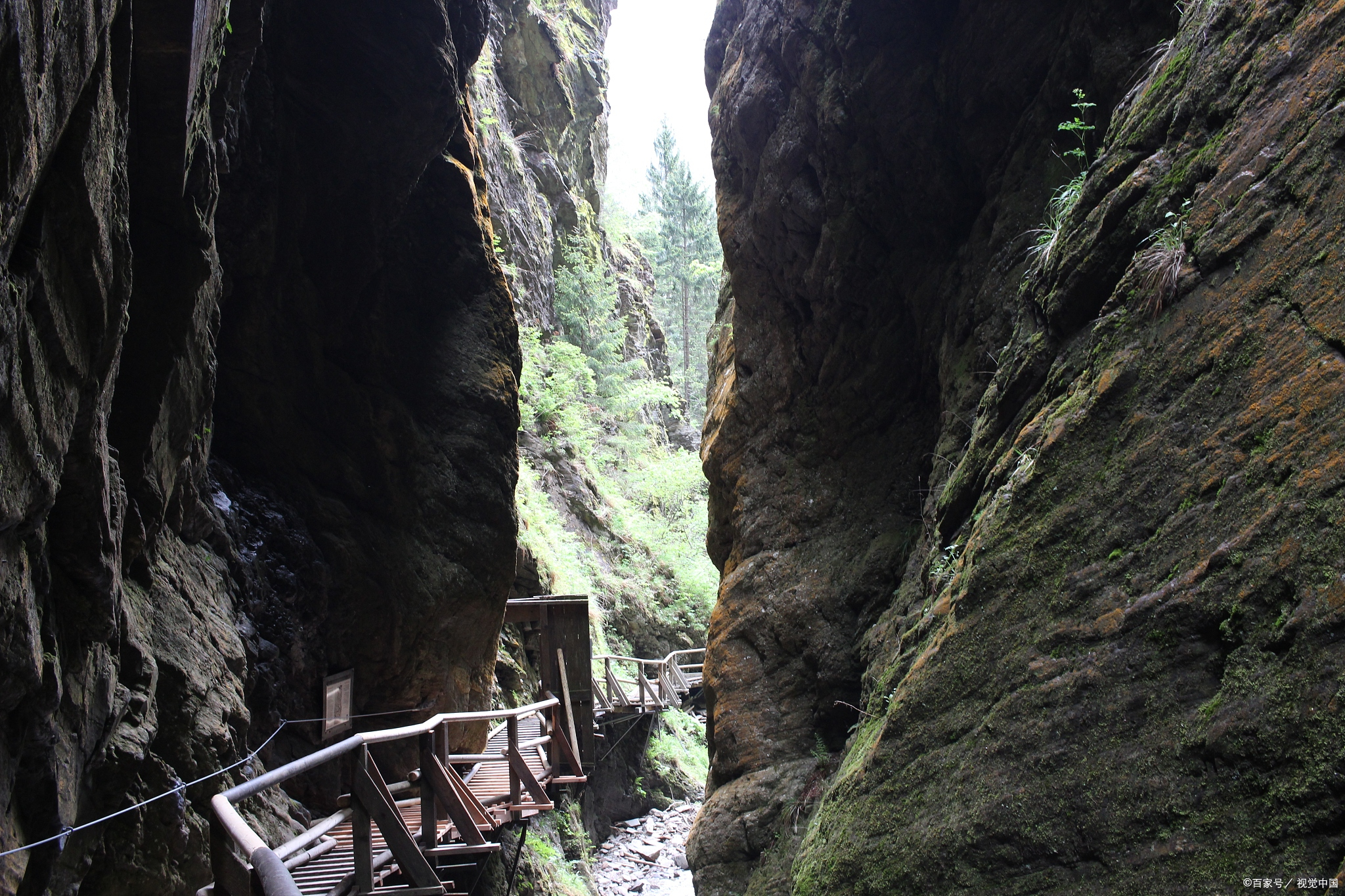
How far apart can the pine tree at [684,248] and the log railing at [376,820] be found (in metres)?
33.3

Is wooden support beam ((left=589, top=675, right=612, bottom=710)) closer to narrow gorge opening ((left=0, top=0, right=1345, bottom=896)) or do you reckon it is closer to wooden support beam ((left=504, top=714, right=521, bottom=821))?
narrow gorge opening ((left=0, top=0, right=1345, bottom=896))

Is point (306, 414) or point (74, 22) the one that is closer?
point (74, 22)

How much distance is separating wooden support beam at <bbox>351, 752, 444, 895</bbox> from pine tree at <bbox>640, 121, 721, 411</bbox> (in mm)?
35266

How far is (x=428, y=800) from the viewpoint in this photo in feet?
18.0

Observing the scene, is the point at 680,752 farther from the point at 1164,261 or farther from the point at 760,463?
the point at 1164,261

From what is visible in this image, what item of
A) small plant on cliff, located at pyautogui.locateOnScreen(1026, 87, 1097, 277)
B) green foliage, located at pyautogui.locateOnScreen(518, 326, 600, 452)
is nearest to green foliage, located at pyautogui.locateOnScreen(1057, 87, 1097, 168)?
small plant on cliff, located at pyautogui.locateOnScreen(1026, 87, 1097, 277)

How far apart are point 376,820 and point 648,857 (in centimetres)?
Result: 1032

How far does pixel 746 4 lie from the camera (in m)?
10.4

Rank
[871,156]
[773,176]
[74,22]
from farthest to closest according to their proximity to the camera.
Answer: [773,176]
[871,156]
[74,22]

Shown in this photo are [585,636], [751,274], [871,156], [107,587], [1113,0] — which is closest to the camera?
[107,587]

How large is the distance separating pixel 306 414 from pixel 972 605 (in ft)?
24.0

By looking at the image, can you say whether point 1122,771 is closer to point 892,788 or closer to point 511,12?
point 892,788

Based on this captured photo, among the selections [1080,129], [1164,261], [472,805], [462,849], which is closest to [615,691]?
[472,805]

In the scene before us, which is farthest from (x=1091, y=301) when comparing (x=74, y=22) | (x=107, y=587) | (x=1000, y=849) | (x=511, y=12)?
(x=511, y=12)
